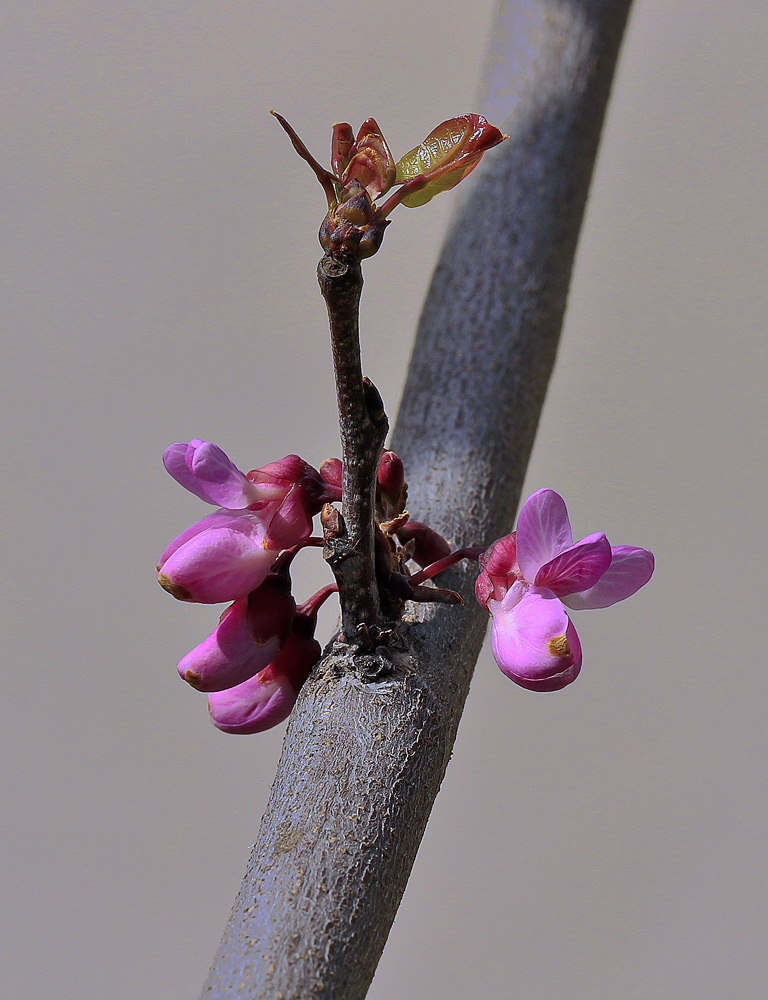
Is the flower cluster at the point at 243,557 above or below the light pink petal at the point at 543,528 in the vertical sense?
below

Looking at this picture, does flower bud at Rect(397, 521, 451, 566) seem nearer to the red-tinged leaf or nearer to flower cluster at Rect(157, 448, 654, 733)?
flower cluster at Rect(157, 448, 654, 733)

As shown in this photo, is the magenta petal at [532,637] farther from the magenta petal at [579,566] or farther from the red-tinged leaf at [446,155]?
the red-tinged leaf at [446,155]

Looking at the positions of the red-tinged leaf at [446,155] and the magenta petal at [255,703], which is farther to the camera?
the magenta petal at [255,703]

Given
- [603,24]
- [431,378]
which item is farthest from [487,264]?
[603,24]

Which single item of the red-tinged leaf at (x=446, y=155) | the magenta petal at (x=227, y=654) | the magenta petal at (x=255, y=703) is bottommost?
the magenta petal at (x=255, y=703)

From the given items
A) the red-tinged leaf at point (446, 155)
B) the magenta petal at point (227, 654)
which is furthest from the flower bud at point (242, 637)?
the red-tinged leaf at point (446, 155)

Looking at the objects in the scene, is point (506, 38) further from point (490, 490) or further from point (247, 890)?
point (247, 890)

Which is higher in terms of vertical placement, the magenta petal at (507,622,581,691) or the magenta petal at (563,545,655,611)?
the magenta petal at (563,545,655,611)

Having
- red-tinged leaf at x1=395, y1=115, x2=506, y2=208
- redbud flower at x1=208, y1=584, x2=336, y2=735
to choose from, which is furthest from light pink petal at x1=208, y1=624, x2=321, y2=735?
red-tinged leaf at x1=395, y1=115, x2=506, y2=208
